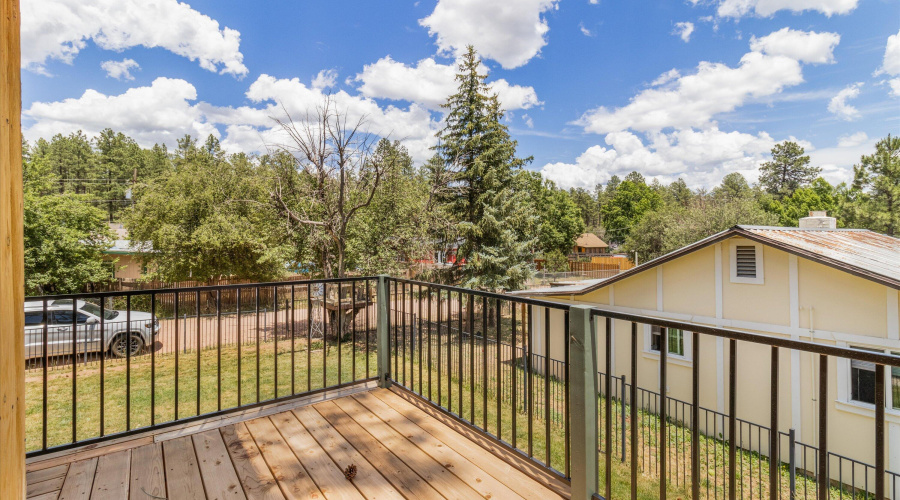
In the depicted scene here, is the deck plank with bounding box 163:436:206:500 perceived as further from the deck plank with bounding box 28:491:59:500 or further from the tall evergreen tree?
the tall evergreen tree

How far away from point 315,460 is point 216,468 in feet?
1.44

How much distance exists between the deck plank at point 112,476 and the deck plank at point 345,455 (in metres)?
0.80

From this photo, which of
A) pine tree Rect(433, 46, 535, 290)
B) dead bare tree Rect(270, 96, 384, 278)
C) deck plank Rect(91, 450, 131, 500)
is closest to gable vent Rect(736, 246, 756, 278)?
pine tree Rect(433, 46, 535, 290)

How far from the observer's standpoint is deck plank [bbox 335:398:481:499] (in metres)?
1.66

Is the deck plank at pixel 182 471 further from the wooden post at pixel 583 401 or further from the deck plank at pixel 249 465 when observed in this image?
the wooden post at pixel 583 401

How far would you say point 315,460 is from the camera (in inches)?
74.3

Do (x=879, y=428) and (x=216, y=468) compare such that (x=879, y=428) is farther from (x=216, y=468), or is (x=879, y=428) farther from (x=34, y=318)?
(x=34, y=318)

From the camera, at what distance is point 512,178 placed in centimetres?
1261

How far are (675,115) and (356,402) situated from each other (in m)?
44.1

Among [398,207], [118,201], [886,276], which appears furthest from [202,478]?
[118,201]

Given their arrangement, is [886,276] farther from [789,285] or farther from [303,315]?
[303,315]

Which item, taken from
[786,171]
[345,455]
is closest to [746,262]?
[345,455]

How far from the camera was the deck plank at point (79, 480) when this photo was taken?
160 centimetres

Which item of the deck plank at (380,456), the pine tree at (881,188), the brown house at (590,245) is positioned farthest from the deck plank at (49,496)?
the brown house at (590,245)
